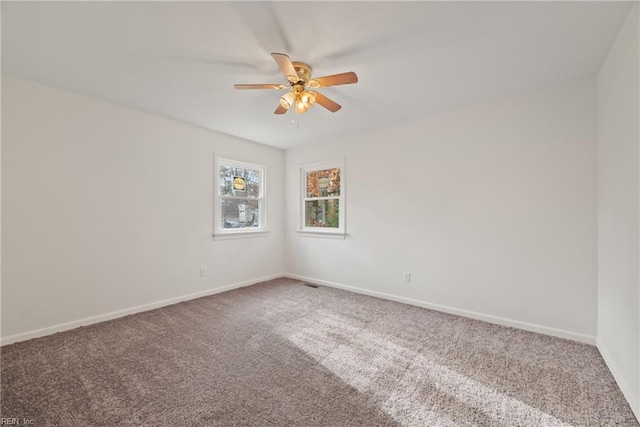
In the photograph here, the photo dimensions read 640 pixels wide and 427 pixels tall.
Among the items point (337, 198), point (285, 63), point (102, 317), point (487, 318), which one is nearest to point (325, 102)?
point (285, 63)

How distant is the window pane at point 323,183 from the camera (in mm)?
4371

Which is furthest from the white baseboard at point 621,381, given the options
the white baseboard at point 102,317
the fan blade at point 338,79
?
the white baseboard at point 102,317

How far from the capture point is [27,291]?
8.14ft

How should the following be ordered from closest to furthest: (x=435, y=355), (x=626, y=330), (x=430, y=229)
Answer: (x=626, y=330) → (x=435, y=355) → (x=430, y=229)

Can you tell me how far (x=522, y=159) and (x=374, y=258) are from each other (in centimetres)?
210

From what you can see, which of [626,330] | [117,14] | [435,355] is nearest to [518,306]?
[626,330]

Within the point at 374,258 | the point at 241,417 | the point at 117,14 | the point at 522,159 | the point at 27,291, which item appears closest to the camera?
the point at 241,417

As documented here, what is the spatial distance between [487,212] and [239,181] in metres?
3.56

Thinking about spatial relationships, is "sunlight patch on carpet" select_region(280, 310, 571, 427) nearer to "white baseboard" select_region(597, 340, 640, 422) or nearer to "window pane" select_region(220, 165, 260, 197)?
"white baseboard" select_region(597, 340, 640, 422)

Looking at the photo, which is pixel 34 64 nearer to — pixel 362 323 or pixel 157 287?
pixel 157 287

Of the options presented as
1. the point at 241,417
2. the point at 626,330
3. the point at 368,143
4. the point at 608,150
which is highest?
the point at 368,143

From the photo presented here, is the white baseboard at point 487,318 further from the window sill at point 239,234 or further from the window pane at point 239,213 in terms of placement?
the window pane at point 239,213

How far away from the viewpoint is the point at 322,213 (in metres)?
4.55

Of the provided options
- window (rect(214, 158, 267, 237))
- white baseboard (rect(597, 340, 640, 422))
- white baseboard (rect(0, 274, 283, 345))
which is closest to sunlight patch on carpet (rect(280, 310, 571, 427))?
white baseboard (rect(597, 340, 640, 422))
